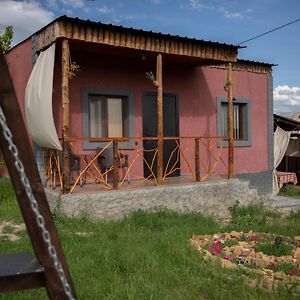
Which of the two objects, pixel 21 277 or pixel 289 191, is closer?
pixel 21 277

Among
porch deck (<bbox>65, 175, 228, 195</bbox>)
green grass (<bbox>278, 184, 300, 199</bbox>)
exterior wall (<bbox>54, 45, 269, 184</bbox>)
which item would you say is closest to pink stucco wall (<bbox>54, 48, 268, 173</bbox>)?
exterior wall (<bbox>54, 45, 269, 184</bbox>)

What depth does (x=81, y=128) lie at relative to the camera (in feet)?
28.3

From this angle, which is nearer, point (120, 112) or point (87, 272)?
point (87, 272)

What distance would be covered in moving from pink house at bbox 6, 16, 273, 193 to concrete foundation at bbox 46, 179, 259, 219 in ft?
0.96

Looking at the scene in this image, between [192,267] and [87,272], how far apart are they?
3.80 feet

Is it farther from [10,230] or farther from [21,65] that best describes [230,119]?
[10,230]

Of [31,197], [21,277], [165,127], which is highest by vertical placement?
[165,127]

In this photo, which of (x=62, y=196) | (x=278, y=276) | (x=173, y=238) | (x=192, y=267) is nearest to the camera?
(x=278, y=276)

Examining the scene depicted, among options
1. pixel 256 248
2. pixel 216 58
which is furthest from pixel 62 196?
pixel 216 58

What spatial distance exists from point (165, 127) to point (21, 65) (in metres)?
3.61

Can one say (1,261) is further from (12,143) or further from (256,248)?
(256,248)

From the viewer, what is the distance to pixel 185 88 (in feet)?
33.7

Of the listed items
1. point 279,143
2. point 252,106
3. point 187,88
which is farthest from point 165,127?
point 279,143

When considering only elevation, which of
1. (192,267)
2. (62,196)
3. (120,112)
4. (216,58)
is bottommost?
(192,267)
